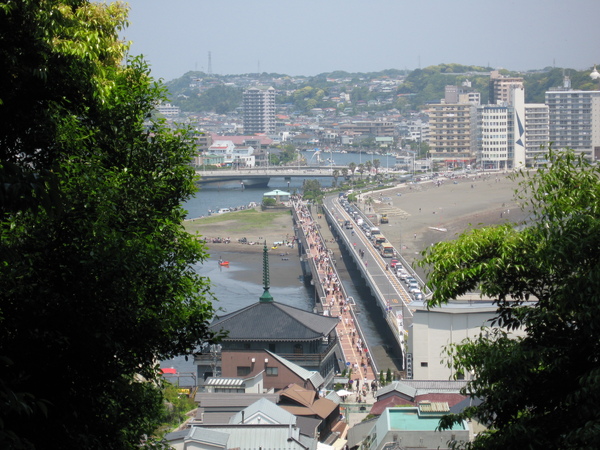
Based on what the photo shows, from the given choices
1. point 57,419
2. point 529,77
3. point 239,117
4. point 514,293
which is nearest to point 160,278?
point 57,419

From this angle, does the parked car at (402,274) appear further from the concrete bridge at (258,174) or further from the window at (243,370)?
the concrete bridge at (258,174)

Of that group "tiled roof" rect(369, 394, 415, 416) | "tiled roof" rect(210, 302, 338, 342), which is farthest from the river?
"tiled roof" rect(369, 394, 415, 416)

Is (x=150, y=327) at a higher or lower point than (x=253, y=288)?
higher

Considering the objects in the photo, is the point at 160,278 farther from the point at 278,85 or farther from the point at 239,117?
the point at 278,85

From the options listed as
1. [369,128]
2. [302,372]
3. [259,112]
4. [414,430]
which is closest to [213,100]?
[259,112]

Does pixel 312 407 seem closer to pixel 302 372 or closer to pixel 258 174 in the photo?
pixel 302 372

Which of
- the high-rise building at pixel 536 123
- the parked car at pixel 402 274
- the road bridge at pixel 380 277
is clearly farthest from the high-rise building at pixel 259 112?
the parked car at pixel 402 274
